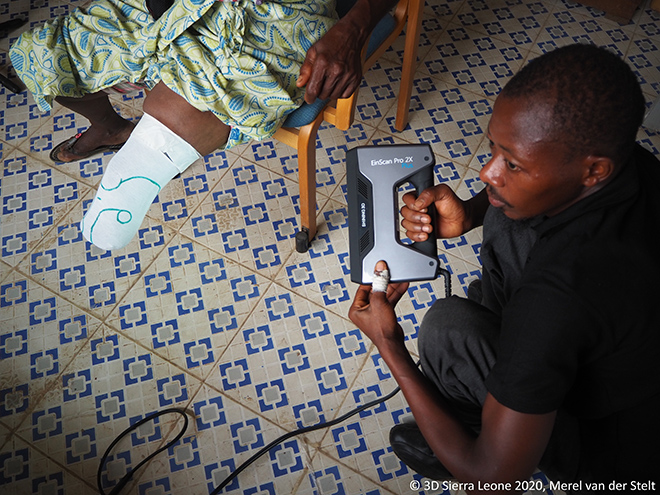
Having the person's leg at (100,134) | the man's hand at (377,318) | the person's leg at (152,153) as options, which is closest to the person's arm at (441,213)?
the man's hand at (377,318)

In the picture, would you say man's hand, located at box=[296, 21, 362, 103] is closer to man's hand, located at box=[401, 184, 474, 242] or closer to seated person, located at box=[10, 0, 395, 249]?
seated person, located at box=[10, 0, 395, 249]

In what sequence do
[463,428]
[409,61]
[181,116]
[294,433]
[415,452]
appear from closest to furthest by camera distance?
[463,428], [181,116], [415,452], [294,433], [409,61]

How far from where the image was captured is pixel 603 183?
30.5 inches

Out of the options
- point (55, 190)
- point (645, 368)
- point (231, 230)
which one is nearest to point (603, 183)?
point (645, 368)

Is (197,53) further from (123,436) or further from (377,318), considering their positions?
(123,436)

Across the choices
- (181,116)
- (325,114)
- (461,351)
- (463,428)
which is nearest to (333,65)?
(325,114)

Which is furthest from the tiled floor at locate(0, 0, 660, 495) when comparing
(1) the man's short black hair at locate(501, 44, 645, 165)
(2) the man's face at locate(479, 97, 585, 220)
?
(1) the man's short black hair at locate(501, 44, 645, 165)

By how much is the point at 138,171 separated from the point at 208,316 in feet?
1.68

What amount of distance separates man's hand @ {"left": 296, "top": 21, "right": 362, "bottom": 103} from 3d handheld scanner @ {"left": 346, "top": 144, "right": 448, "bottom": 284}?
14 centimetres

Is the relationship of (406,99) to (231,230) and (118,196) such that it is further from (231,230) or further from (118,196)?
(118,196)

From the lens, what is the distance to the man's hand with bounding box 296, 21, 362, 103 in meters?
1.05

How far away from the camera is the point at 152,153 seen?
1090 millimetres

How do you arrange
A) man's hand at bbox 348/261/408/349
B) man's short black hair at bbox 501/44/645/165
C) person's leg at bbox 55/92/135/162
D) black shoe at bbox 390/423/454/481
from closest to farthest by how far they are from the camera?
man's short black hair at bbox 501/44/645/165 < man's hand at bbox 348/261/408/349 < black shoe at bbox 390/423/454/481 < person's leg at bbox 55/92/135/162

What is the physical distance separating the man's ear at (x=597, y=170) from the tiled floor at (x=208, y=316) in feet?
2.58
